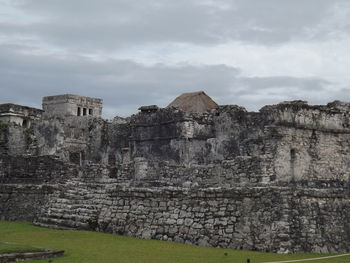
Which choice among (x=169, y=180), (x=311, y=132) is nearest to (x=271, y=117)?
(x=311, y=132)

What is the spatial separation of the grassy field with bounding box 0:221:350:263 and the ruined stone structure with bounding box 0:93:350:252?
24.8 inches

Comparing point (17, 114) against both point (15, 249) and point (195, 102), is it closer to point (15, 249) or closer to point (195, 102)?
point (195, 102)

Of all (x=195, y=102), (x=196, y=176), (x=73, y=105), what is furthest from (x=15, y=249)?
(x=73, y=105)

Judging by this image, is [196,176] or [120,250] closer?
[120,250]

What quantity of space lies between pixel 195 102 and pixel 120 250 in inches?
973

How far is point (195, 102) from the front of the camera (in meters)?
36.5

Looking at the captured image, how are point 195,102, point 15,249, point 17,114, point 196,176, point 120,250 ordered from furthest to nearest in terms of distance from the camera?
point 17,114
point 195,102
point 196,176
point 120,250
point 15,249

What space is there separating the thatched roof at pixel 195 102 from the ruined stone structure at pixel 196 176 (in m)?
5.81

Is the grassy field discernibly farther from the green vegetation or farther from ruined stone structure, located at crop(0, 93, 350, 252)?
ruined stone structure, located at crop(0, 93, 350, 252)

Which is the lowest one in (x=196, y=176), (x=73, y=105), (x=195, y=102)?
Result: (x=196, y=176)

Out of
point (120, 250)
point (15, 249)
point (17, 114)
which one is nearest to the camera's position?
point (15, 249)

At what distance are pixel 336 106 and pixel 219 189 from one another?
10.8 m

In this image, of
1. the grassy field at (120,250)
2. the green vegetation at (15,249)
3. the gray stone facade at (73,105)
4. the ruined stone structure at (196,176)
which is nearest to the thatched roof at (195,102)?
the ruined stone structure at (196,176)

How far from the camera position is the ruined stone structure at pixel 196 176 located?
13.0 m
